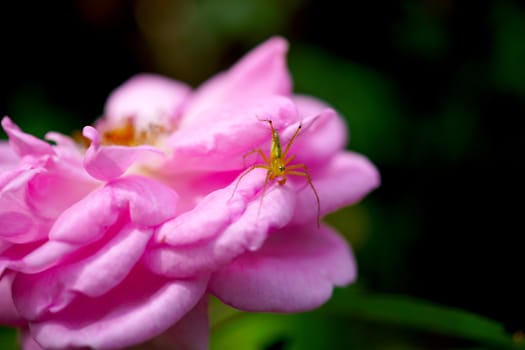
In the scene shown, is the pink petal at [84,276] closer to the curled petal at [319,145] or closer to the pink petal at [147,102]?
the curled petal at [319,145]

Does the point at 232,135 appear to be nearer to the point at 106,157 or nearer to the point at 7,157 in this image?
the point at 106,157

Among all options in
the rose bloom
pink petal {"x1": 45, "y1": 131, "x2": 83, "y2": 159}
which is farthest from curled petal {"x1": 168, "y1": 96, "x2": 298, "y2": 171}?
pink petal {"x1": 45, "y1": 131, "x2": 83, "y2": 159}

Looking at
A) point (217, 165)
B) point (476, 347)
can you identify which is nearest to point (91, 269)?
point (217, 165)

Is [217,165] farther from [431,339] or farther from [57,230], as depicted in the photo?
[431,339]

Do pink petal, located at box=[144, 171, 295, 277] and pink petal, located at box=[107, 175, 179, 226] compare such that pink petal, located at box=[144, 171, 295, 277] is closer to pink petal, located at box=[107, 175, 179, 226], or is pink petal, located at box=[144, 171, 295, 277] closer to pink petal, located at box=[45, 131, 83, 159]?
pink petal, located at box=[107, 175, 179, 226]

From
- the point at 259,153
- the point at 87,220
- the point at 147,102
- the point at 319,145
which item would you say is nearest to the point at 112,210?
the point at 87,220
